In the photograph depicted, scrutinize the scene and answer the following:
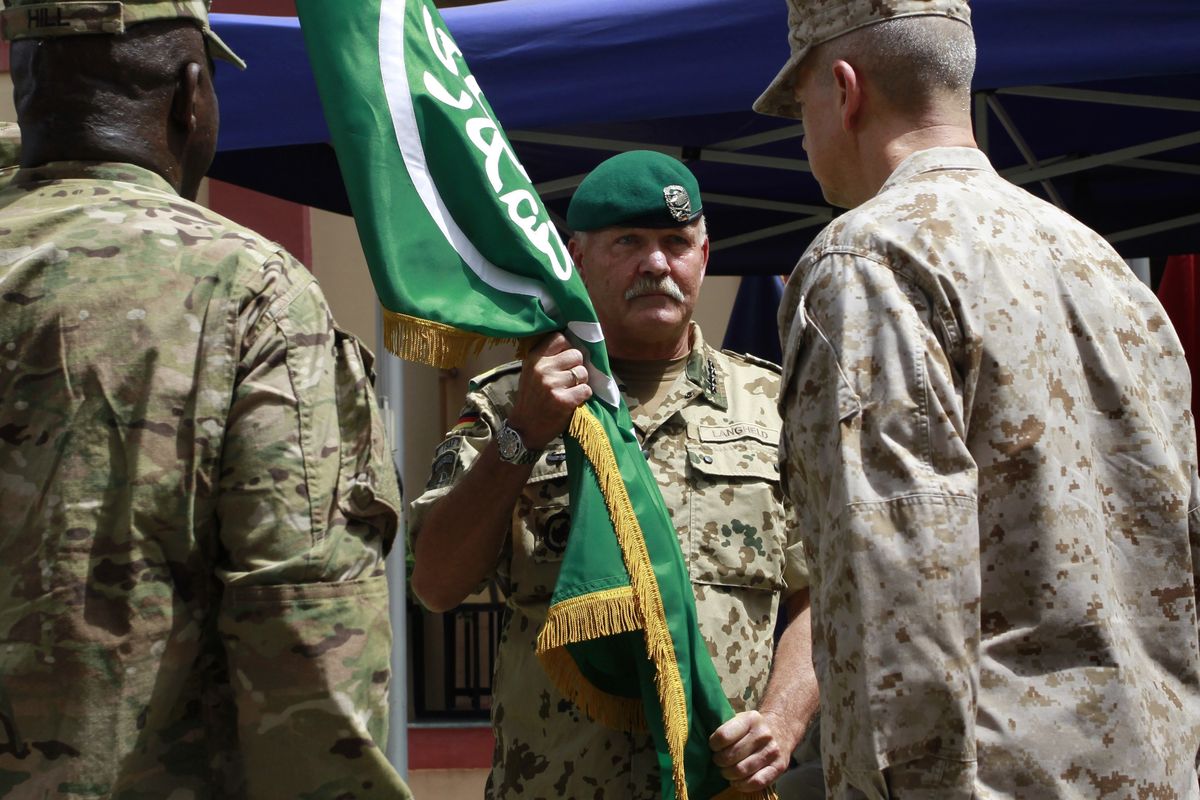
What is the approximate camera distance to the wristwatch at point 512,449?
2.94 metres

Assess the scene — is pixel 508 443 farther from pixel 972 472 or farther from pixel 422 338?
pixel 972 472

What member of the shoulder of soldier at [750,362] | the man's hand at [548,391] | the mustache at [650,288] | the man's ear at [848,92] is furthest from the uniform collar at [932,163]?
the shoulder of soldier at [750,362]

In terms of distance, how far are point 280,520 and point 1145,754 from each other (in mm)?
1205

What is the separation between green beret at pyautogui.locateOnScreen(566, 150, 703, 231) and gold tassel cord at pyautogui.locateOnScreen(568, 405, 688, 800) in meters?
0.60

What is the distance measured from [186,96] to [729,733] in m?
1.50

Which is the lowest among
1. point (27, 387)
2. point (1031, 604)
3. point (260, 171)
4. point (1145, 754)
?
point (1145, 754)

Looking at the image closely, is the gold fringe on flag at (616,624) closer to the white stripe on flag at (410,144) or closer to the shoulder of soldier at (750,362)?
the white stripe on flag at (410,144)

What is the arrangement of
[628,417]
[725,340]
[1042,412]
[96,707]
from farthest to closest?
[725,340] < [628,417] < [1042,412] < [96,707]

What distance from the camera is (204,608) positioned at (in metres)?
2.07

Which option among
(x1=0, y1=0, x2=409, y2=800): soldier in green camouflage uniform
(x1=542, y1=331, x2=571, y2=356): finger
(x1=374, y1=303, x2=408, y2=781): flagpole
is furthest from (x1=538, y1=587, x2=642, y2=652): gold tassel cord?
(x1=374, y1=303, x2=408, y2=781): flagpole

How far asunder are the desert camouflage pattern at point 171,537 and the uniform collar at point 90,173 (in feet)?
0.29

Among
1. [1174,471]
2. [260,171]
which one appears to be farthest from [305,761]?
[260,171]

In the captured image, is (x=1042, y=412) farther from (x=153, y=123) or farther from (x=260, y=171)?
(x=260, y=171)

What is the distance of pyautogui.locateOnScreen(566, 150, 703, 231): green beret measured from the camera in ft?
11.0
